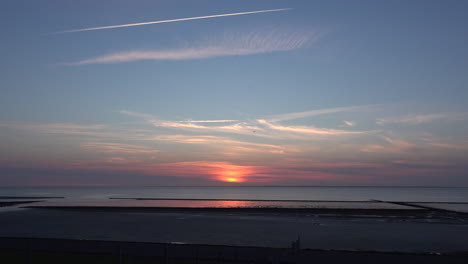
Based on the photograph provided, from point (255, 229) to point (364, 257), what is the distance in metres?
21.8

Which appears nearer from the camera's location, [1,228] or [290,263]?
[290,263]

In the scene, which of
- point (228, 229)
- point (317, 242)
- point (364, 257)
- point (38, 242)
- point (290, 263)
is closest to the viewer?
point (290, 263)

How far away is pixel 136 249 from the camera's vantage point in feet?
86.0

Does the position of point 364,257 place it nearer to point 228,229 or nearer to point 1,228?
point 228,229

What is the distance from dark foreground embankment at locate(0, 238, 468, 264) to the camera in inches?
942

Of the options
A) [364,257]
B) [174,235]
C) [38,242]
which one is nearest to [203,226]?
[174,235]

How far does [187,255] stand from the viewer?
25391 millimetres

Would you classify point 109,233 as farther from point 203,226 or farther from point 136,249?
point 136,249

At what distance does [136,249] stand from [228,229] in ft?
67.2

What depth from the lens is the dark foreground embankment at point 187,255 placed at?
23938 mm

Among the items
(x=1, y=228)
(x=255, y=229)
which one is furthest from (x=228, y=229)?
(x=1, y=228)

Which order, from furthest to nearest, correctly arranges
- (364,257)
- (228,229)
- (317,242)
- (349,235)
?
(228,229) → (349,235) → (317,242) → (364,257)

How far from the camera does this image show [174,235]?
40344 mm

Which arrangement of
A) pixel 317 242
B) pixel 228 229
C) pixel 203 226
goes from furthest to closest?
pixel 203 226
pixel 228 229
pixel 317 242
